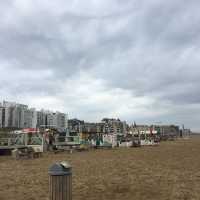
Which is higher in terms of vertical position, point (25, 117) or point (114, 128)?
point (25, 117)

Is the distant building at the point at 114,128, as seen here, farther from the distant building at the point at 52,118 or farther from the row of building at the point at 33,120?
the distant building at the point at 52,118

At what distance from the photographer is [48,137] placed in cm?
4050

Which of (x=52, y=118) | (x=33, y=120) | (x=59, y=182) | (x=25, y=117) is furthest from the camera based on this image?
(x=52, y=118)

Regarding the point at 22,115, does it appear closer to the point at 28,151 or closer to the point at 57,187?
the point at 28,151

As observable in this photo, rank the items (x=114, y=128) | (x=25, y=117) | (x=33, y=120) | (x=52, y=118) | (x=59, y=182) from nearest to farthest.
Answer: (x=59, y=182), (x=114, y=128), (x=25, y=117), (x=33, y=120), (x=52, y=118)

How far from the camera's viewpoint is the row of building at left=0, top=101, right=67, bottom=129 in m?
140

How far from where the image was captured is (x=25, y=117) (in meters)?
147

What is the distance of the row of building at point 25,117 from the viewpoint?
458ft

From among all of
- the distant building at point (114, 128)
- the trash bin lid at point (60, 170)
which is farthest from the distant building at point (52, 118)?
the trash bin lid at point (60, 170)

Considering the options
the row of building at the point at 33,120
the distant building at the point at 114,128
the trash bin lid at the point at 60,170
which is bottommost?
the trash bin lid at the point at 60,170

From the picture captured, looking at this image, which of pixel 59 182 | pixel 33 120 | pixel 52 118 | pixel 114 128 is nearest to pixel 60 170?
pixel 59 182

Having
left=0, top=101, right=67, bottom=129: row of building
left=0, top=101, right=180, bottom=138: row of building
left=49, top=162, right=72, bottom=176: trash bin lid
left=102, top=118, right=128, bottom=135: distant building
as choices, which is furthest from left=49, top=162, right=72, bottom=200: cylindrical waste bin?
left=0, top=101, right=67, bottom=129: row of building

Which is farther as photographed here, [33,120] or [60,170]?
[33,120]

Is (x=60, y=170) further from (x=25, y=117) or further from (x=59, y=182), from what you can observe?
(x=25, y=117)
